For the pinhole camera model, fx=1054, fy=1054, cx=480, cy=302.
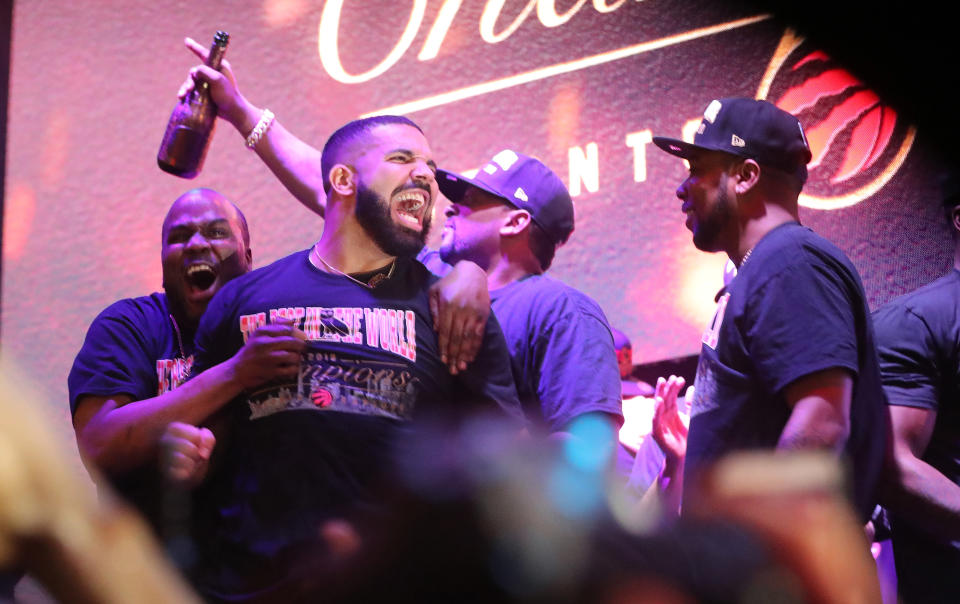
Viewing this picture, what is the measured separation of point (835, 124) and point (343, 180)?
146 cm

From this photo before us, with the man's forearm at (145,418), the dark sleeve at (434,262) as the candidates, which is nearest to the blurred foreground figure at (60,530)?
the man's forearm at (145,418)

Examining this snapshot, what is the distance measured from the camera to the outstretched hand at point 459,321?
182 cm

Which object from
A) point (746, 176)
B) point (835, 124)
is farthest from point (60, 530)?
point (835, 124)

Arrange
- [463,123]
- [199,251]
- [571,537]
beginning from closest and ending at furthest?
[571,537] → [199,251] → [463,123]

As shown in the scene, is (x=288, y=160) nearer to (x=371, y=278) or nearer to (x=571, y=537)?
(x=371, y=278)

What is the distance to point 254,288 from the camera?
1.88 metres

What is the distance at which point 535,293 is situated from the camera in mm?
2176

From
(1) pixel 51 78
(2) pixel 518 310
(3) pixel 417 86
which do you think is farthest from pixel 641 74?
(1) pixel 51 78

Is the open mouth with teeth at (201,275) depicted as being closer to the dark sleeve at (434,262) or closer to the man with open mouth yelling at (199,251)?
the man with open mouth yelling at (199,251)

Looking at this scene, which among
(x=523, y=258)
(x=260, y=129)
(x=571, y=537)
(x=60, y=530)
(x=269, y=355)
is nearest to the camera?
(x=60, y=530)

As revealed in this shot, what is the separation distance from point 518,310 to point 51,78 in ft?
8.76

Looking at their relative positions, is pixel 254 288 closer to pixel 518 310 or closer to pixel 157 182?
pixel 518 310

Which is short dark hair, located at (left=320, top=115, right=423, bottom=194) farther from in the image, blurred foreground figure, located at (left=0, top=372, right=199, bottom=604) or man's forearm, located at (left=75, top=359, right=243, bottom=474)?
blurred foreground figure, located at (left=0, top=372, right=199, bottom=604)

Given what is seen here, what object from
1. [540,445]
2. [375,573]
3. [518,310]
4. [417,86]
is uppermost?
[417,86]
